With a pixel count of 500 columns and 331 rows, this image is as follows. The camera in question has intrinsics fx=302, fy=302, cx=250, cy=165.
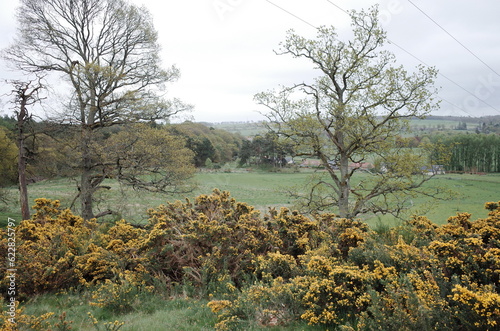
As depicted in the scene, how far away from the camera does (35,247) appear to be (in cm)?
652

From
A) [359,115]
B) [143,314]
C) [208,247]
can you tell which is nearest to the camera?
[143,314]

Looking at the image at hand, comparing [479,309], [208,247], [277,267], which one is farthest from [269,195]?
[479,309]

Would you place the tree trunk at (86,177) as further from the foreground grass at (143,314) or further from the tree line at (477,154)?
the tree line at (477,154)

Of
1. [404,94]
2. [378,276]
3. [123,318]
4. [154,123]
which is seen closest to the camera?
[378,276]

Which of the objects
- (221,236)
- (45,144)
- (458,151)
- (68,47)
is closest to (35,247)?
(221,236)

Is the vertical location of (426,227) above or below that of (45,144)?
below

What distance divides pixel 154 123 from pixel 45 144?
4814 millimetres

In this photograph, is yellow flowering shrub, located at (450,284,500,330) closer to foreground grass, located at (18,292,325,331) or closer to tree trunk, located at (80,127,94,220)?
foreground grass, located at (18,292,325,331)

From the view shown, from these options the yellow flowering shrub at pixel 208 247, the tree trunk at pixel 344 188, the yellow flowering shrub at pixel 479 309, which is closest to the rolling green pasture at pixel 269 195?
the tree trunk at pixel 344 188

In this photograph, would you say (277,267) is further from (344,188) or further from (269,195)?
(269,195)

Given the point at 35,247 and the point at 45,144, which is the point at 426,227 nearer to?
the point at 35,247

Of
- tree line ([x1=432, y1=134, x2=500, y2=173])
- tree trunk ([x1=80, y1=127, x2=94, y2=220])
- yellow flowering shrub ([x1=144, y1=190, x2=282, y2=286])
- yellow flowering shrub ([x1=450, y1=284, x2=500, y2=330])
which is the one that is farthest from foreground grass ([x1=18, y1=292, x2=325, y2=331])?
tree line ([x1=432, y1=134, x2=500, y2=173])

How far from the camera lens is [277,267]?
5.80 m

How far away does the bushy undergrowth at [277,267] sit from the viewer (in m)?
3.56
